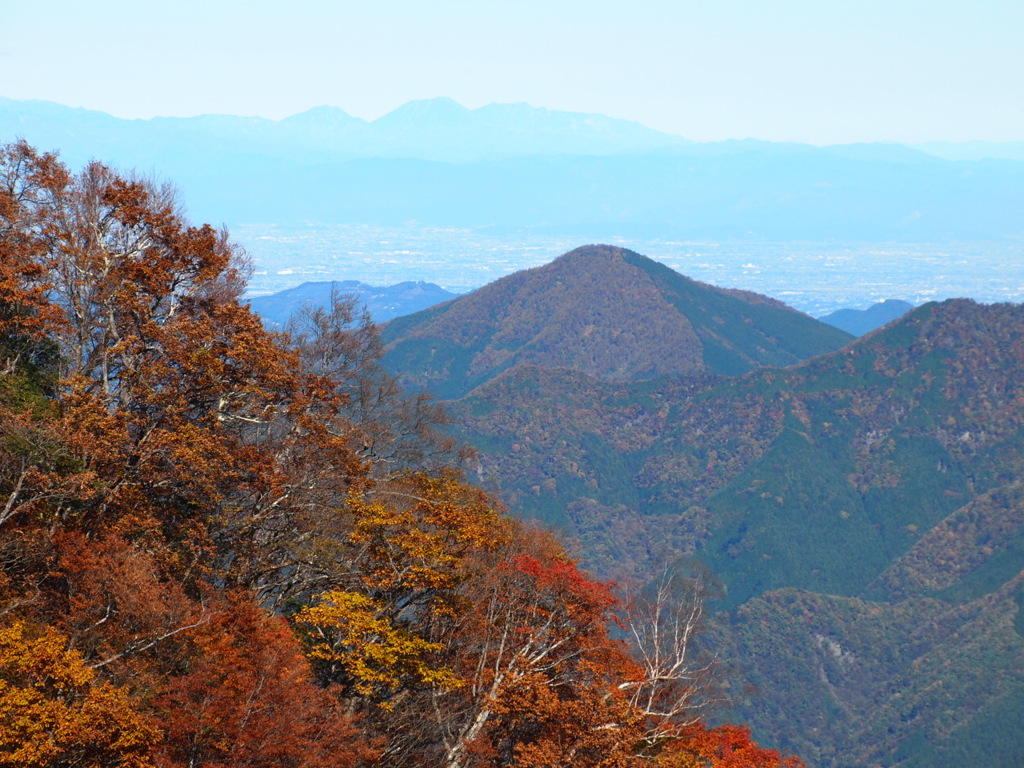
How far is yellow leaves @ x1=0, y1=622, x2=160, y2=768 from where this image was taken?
55.6ft

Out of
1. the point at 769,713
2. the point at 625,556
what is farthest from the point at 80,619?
the point at 625,556

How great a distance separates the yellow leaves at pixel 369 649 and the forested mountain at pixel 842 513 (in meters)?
90.6

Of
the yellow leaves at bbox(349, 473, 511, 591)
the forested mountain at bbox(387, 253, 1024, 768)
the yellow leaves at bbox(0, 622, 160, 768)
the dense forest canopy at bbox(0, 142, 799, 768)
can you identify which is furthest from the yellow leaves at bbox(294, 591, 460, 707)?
the forested mountain at bbox(387, 253, 1024, 768)

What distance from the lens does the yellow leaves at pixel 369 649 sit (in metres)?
24.3

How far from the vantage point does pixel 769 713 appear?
123000 mm

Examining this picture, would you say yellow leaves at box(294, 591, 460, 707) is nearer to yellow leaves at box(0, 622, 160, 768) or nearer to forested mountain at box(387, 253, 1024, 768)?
yellow leaves at box(0, 622, 160, 768)

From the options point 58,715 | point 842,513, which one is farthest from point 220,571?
point 842,513

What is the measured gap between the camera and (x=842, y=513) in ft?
557

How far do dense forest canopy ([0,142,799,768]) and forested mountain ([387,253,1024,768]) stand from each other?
8779 centimetres

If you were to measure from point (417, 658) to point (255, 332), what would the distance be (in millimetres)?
10158

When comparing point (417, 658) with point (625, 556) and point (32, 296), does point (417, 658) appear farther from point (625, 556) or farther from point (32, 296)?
point (625, 556)

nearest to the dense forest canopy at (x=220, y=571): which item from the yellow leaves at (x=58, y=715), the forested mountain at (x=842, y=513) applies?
the yellow leaves at (x=58, y=715)

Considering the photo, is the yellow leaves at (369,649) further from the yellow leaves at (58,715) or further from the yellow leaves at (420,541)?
the yellow leaves at (58,715)

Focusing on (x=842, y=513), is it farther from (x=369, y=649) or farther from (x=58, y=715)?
(x=58, y=715)
